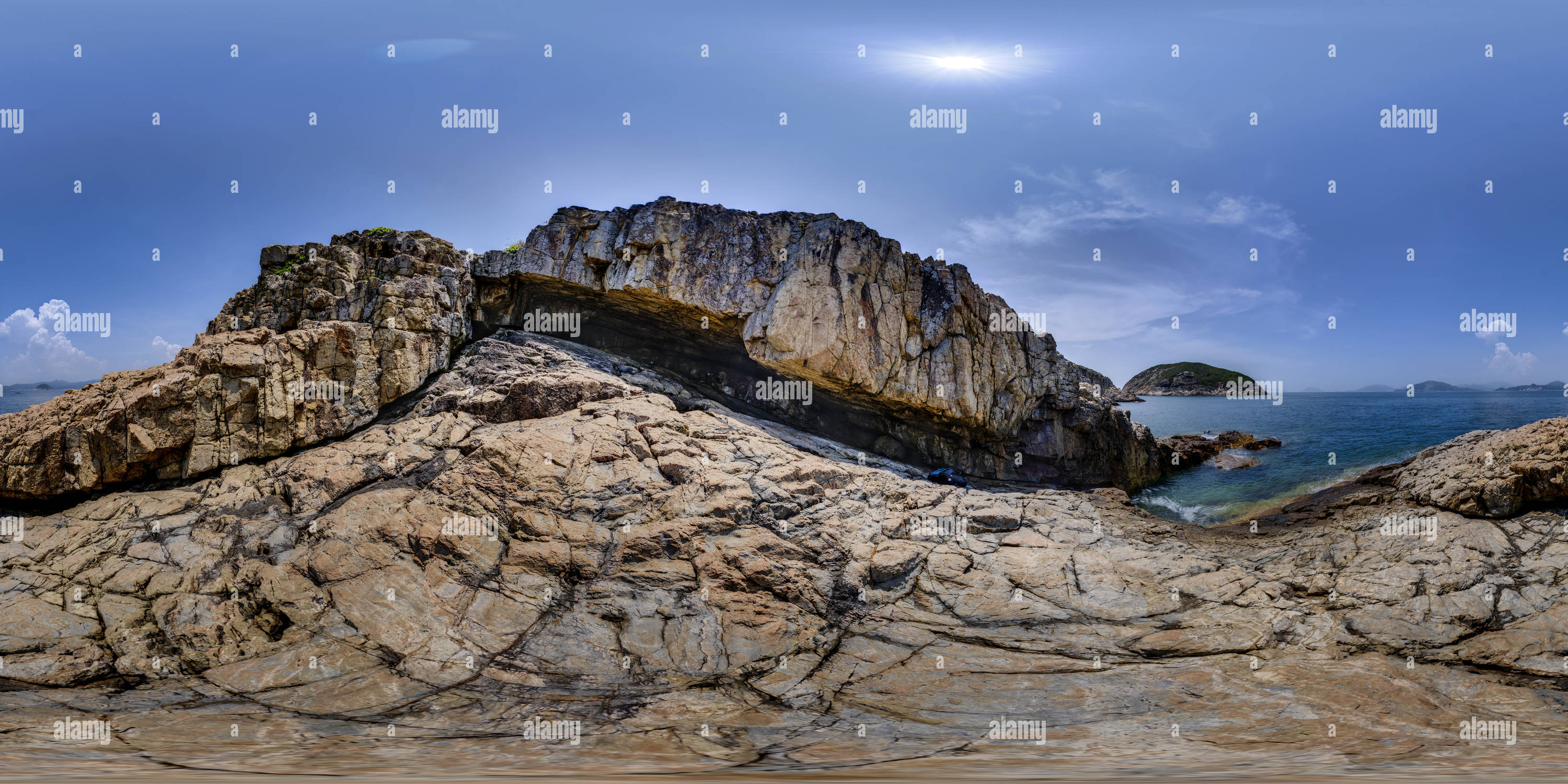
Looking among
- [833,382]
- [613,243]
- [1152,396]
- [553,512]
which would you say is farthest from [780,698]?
[1152,396]

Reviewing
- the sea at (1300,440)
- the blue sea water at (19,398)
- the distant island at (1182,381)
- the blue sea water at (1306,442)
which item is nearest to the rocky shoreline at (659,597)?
the sea at (1300,440)

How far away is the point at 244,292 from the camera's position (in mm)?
26797

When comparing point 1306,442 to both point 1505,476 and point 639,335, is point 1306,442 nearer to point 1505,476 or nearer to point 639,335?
point 1505,476

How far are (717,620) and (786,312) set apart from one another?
14081 millimetres

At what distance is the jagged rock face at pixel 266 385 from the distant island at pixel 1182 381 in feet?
441

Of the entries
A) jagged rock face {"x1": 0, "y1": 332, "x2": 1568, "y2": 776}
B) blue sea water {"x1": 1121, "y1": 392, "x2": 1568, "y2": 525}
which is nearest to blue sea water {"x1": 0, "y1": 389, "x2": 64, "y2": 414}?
jagged rock face {"x1": 0, "y1": 332, "x2": 1568, "y2": 776}

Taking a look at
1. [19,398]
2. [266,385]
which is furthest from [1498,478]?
[19,398]

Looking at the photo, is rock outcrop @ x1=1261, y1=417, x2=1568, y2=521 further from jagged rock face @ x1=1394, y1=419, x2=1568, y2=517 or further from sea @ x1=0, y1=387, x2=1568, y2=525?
sea @ x1=0, y1=387, x2=1568, y2=525

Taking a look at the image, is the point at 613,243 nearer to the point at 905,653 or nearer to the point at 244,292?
the point at 244,292

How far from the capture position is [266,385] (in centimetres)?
1911

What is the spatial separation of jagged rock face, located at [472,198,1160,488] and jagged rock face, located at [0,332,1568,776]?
22.7 feet

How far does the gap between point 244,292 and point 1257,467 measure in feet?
184

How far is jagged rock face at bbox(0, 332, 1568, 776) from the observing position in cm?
1027

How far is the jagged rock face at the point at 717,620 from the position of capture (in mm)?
10266
